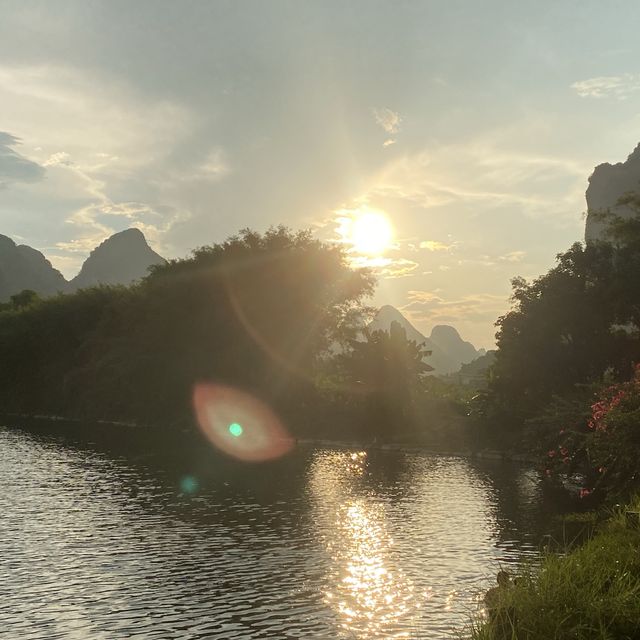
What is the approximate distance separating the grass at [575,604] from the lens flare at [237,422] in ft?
127

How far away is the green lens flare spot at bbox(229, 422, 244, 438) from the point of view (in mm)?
61750

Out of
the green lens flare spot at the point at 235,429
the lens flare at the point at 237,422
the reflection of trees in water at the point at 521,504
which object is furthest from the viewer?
the green lens flare spot at the point at 235,429

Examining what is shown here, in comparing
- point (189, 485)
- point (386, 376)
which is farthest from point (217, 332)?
point (189, 485)

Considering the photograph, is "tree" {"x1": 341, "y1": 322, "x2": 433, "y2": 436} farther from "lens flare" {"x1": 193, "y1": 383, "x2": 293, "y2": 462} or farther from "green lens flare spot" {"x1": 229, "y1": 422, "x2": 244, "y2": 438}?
"green lens flare spot" {"x1": 229, "y1": 422, "x2": 244, "y2": 438}

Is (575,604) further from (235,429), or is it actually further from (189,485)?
(235,429)

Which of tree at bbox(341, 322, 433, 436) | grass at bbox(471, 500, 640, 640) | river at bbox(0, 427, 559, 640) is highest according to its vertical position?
tree at bbox(341, 322, 433, 436)

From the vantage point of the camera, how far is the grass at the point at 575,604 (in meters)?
10.8

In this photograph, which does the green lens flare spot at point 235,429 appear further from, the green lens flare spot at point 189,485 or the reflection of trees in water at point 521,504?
the reflection of trees in water at point 521,504

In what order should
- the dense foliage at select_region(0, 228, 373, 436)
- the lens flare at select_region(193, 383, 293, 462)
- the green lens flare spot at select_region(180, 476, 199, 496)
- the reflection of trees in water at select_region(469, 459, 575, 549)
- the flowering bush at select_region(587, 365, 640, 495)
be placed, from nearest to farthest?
the flowering bush at select_region(587, 365, 640, 495)
the reflection of trees in water at select_region(469, 459, 575, 549)
the green lens flare spot at select_region(180, 476, 199, 496)
the lens flare at select_region(193, 383, 293, 462)
the dense foliage at select_region(0, 228, 373, 436)

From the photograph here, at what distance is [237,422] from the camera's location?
65000mm

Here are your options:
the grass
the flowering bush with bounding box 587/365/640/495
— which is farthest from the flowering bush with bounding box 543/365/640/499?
the grass

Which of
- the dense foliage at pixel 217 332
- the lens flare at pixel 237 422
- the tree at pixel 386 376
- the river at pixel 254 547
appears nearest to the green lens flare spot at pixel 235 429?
the lens flare at pixel 237 422

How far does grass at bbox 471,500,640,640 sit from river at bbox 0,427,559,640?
2495 millimetres

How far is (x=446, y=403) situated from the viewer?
2435 inches
